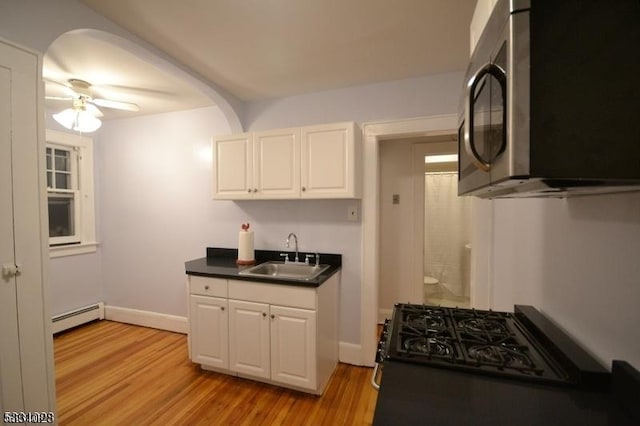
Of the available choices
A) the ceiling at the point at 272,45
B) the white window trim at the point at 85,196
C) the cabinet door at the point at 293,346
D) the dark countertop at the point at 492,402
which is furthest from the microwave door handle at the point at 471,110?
the white window trim at the point at 85,196

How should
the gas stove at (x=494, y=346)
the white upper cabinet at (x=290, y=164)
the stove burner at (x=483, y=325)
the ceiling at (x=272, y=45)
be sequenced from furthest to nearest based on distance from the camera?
the white upper cabinet at (x=290, y=164), the ceiling at (x=272, y=45), the stove burner at (x=483, y=325), the gas stove at (x=494, y=346)

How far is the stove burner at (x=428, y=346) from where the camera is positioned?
2.99 feet

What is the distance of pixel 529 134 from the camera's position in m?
0.48

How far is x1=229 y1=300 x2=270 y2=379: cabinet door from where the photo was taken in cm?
206

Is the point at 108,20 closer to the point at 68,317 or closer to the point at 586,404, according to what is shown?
the point at 586,404

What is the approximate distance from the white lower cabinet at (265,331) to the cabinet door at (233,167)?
78 cm

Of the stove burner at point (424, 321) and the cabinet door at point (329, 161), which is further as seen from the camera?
Result: the cabinet door at point (329, 161)

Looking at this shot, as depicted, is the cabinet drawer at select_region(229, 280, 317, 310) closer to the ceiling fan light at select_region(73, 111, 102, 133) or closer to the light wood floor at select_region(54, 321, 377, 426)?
the light wood floor at select_region(54, 321, 377, 426)

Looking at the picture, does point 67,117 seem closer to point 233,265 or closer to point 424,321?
point 233,265

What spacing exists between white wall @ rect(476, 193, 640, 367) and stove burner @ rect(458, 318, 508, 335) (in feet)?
0.61

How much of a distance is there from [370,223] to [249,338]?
133 cm

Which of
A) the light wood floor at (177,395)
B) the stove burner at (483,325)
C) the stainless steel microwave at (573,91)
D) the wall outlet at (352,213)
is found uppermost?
the stainless steel microwave at (573,91)

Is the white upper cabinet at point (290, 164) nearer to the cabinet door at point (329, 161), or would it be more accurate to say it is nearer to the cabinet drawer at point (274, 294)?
the cabinet door at point (329, 161)

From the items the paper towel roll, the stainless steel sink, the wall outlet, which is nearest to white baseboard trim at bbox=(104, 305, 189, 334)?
the paper towel roll
